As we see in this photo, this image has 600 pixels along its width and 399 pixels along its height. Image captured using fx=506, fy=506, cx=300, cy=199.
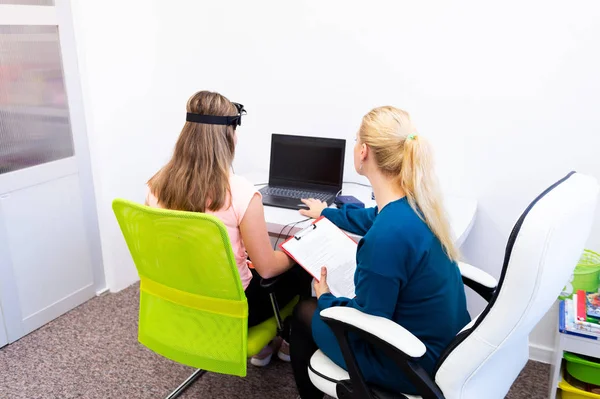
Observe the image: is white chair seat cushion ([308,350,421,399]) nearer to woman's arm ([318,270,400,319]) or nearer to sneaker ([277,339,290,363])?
woman's arm ([318,270,400,319])

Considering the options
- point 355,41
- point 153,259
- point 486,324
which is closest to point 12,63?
point 153,259

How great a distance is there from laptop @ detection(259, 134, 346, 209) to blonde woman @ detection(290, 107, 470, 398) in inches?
33.7

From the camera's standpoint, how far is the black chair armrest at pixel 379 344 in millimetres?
1213

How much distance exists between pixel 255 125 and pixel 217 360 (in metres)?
1.46

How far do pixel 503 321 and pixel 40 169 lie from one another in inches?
87.0

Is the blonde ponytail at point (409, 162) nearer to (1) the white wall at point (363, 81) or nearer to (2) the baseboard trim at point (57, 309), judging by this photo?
(1) the white wall at point (363, 81)

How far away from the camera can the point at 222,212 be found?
1575 mm

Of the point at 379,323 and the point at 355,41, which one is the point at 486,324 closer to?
the point at 379,323

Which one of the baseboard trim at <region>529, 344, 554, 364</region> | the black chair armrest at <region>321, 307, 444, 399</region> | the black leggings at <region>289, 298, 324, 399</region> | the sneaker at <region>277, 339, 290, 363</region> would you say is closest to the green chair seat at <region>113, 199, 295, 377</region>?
the black leggings at <region>289, 298, 324, 399</region>

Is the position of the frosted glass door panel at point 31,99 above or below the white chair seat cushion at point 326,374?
above

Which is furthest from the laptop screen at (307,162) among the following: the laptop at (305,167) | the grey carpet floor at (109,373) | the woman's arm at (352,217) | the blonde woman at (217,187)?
the grey carpet floor at (109,373)

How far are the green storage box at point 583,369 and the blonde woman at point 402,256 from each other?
2.25ft

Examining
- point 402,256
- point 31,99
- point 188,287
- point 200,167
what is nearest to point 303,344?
point 188,287

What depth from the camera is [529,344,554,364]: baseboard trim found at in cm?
231
